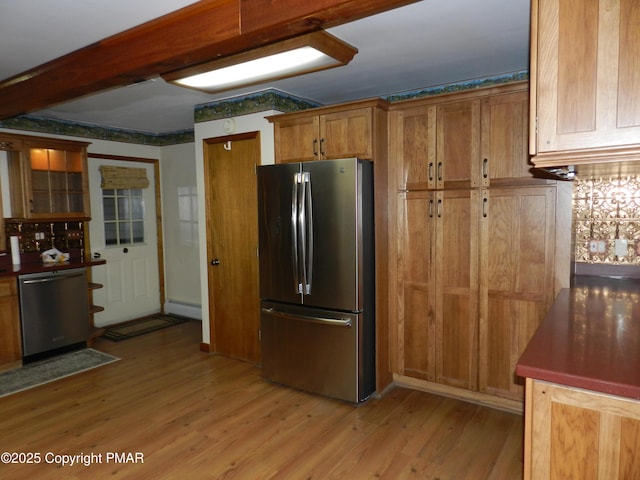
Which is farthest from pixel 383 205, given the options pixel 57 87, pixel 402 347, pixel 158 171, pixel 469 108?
pixel 158 171

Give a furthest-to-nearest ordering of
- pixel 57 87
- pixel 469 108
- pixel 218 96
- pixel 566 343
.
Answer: pixel 218 96, pixel 469 108, pixel 57 87, pixel 566 343

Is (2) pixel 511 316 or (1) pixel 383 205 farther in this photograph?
(1) pixel 383 205

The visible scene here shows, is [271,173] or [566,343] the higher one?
[271,173]

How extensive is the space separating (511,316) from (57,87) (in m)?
3.36

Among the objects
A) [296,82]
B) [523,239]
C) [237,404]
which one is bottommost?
[237,404]

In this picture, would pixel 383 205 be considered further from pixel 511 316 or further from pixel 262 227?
pixel 511 316

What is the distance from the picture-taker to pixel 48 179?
4379 millimetres

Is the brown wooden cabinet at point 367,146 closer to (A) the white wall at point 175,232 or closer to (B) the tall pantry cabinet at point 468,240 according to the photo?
(B) the tall pantry cabinet at point 468,240

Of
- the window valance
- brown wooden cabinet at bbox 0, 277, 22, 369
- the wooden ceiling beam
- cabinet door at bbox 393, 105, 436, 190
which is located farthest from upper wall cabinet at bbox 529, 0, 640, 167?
the window valance

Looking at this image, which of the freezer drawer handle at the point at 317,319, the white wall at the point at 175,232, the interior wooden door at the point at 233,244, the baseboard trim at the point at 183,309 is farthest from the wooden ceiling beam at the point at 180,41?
the baseboard trim at the point at 183,309

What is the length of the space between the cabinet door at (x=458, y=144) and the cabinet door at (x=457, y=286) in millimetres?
91

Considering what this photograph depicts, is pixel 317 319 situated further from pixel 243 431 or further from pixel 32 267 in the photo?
pixel 32 267

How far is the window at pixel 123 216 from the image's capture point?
207 inches

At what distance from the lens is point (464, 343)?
10.1 ft
